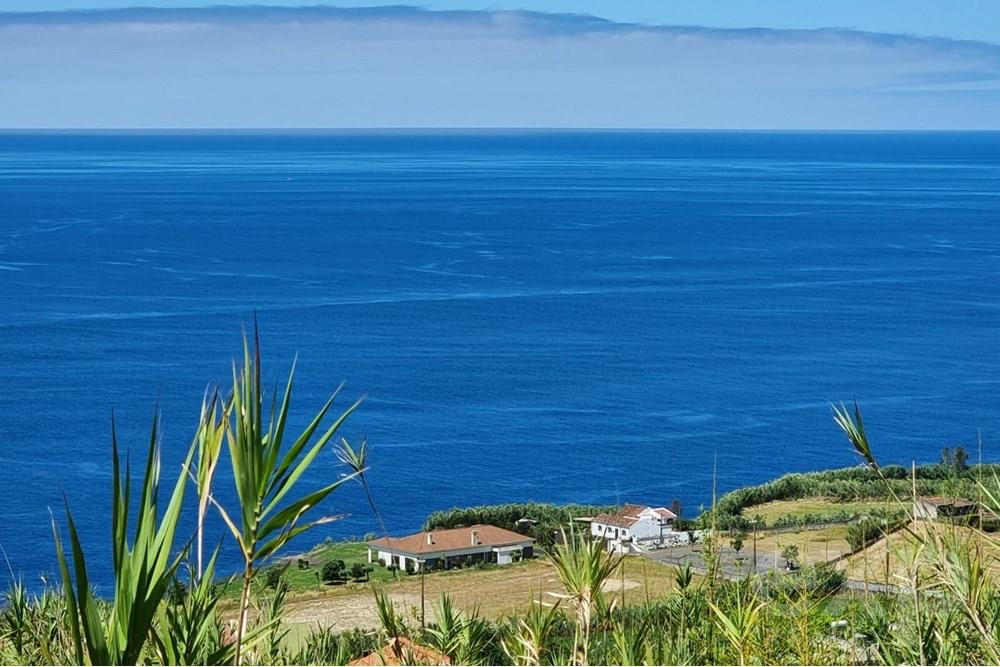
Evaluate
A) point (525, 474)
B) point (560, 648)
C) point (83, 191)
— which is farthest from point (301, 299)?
point (83, 191)

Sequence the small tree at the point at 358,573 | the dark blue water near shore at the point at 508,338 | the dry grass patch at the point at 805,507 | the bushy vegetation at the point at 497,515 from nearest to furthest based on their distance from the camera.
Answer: the small tree at the point at 358,573 < the dry grass patch at the point at 805,507 < the bushy vegetation at the point at 497,515 < the dark blue water near shore at the point at 508,338

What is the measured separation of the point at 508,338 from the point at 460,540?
25.9 meters

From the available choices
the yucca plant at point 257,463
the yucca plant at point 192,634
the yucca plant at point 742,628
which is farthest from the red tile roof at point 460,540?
the yucca plant at point 257,463

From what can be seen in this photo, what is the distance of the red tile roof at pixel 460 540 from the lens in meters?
24.5

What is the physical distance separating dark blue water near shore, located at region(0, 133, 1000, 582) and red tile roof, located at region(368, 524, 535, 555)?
11.3 ft

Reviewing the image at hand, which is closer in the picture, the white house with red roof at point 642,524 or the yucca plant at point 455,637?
the yucca plant at point 455,637

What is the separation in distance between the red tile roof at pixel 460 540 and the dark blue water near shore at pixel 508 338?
3.46 meters

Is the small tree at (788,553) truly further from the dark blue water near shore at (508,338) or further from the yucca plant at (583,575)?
the dark blue water near shore at (508,338)

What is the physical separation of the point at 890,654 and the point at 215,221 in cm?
9069

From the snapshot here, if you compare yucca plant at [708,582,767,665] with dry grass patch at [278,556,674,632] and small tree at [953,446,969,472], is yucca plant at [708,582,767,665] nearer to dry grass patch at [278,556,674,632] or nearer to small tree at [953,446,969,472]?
small tree at [953,446,969,472]

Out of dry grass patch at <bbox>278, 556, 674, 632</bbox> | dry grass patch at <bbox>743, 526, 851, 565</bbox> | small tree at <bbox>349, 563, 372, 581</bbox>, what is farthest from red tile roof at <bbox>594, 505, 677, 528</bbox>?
small tree at <bbox>349, 563, 372, 581</bbox>

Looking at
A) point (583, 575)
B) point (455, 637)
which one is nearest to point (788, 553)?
point (455, 637)

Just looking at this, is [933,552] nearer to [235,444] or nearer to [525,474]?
[235,444]

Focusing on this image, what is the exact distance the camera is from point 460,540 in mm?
25141
